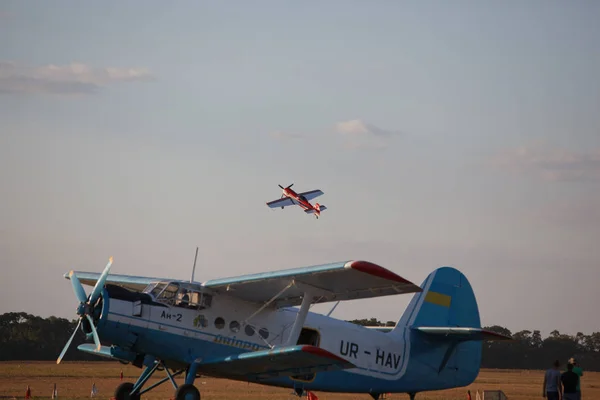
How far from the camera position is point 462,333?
21.7m

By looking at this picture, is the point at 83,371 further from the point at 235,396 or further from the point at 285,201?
the point at 235,396

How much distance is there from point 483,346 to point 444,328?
40609 mm

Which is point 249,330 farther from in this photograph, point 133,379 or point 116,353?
point 133,379

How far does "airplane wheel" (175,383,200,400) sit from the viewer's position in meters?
18.3

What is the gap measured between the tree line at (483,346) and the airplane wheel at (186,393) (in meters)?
39.2

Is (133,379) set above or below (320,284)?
below

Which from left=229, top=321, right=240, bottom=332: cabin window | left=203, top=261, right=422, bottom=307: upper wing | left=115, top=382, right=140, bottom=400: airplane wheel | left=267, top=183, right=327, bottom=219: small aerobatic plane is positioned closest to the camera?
left=203, top=261, right=422, bottom=307: upper wing

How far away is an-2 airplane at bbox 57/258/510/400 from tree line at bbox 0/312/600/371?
118ft

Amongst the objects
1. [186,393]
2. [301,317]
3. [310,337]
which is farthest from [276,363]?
[186,393]

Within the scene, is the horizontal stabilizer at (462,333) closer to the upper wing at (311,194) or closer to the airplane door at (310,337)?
the airplane door at (310,337)

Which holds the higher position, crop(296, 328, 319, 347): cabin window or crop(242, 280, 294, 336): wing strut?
crop(242, 280, 294, 336): wing strut

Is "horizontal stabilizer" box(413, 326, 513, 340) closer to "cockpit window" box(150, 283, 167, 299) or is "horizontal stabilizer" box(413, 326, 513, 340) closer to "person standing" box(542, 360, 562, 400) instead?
"person standing" box(542, 360, 562, 400)

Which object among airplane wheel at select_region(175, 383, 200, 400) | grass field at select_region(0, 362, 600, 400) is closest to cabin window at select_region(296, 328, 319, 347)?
airplane wheel at select_region(175, 383, 200, 400)

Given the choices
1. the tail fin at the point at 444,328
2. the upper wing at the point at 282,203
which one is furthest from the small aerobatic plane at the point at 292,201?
the tail fin at the point at 444,328
